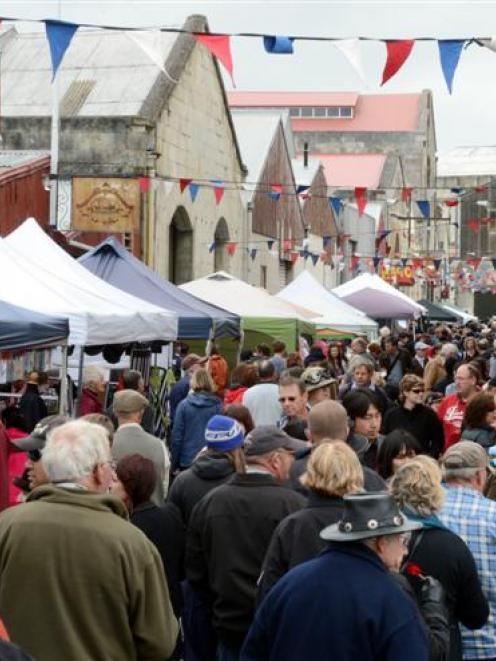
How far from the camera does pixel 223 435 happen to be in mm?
7305

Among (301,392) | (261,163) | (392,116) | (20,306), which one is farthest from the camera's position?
(392,116)

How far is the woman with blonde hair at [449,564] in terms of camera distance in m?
5.54

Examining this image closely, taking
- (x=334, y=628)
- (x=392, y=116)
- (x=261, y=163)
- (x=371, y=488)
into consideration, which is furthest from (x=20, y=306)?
(x=392, y=116)

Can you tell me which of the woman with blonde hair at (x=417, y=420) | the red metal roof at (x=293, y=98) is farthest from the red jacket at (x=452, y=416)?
the red metal roof at (x=293, y=98)

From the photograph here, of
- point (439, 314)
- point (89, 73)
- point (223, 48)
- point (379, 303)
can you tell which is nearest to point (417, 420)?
point (223, 48)

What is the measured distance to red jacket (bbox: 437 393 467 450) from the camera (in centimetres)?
1227

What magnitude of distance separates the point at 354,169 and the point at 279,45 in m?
64.7

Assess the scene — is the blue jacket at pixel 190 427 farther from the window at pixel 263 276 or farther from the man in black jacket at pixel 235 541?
the window at pixel 263 276

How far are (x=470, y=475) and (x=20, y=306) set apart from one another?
5927mm

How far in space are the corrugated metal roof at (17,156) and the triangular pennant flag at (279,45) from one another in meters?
13.4

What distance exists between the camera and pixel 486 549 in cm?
611

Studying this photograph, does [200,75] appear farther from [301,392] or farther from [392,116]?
[392,116]

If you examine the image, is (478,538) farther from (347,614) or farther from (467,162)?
(467,162)

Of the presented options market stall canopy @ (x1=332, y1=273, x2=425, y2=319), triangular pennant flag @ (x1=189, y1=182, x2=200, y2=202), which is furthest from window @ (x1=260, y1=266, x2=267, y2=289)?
triangular pennant flag @ (x1=189, y1=182, x2=200, y2=202)
